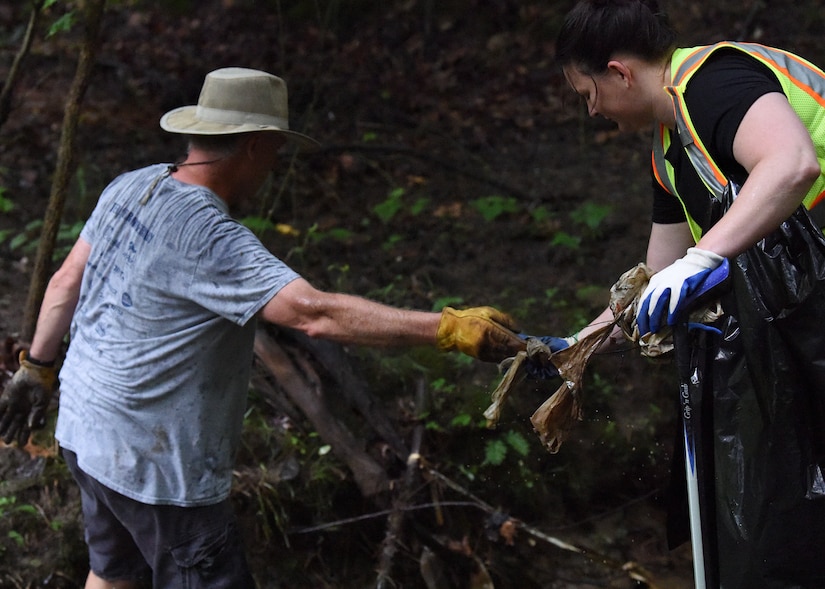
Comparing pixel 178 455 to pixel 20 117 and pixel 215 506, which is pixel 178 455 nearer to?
pixel 215 506

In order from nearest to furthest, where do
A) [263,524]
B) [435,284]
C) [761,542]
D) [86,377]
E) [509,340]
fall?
[761,542]
[509,340]
[86,377]
[263,524]
[435,284]

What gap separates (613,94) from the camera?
2.51 m

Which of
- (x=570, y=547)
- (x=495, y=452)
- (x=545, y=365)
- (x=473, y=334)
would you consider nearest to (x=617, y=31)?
Result: (x=473, y=334)

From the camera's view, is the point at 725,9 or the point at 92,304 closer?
the point at 92,304

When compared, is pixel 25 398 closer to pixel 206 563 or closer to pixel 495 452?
pixel 206 563

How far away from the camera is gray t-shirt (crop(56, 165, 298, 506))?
107 inches

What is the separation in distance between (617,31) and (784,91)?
0.49 m

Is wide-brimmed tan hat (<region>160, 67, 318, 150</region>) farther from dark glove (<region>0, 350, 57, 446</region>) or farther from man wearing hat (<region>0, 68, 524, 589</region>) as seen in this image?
dark glove (<region>0, 350, 57, 446</region>)

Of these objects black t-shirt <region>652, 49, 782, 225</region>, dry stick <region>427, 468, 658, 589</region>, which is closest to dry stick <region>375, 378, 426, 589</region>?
dry stick <region>427, 468, 658, 589</region>

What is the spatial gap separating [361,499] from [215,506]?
1347mm

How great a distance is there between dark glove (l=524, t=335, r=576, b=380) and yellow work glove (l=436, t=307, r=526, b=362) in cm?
17

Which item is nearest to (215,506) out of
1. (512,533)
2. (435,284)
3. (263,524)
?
(263,524)

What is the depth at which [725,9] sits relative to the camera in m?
8.57

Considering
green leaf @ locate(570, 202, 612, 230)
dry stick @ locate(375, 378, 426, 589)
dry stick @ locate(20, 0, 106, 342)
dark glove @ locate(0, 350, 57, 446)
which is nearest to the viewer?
dark glove @ locate(0, 350, 57, 446)
